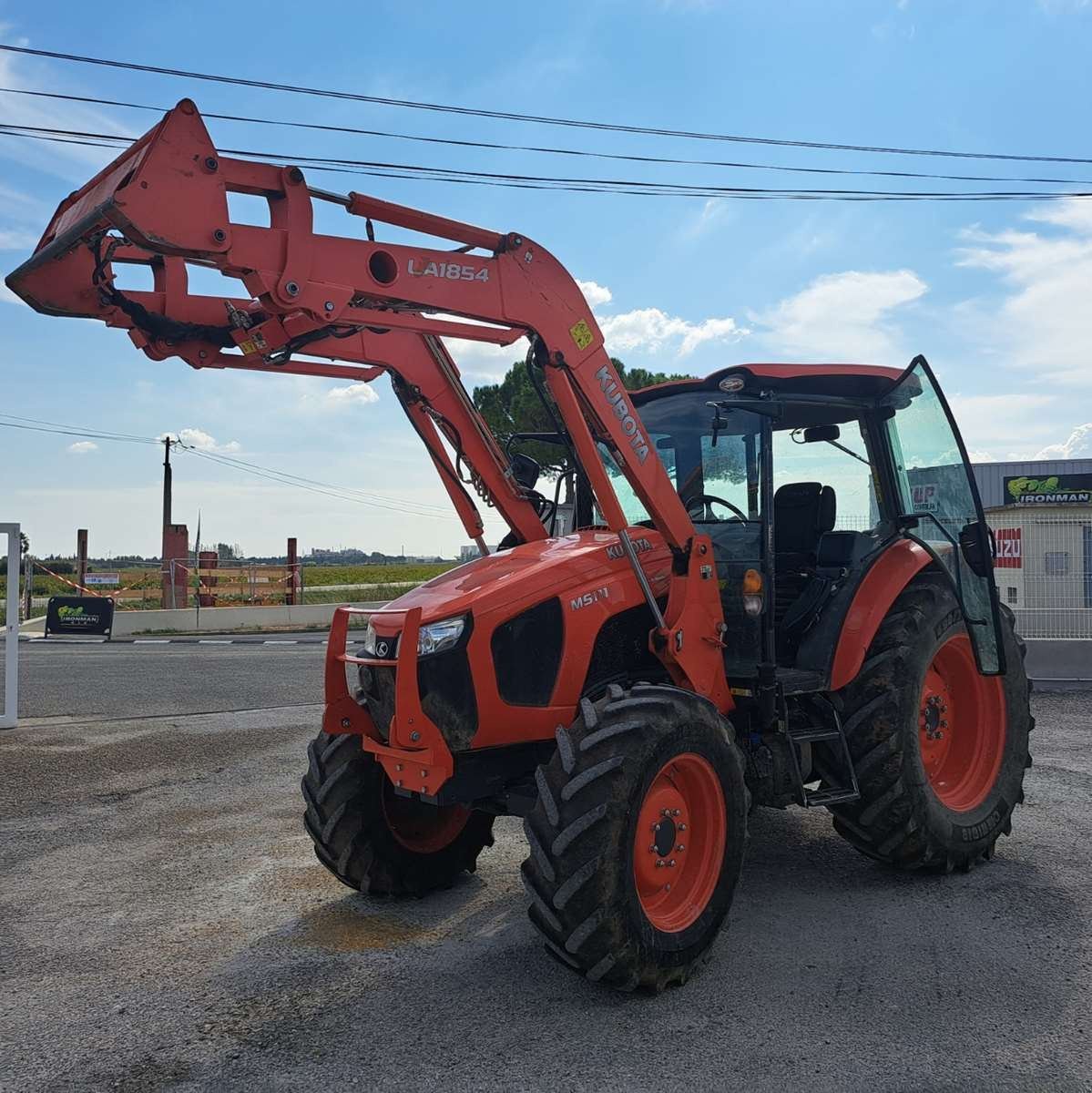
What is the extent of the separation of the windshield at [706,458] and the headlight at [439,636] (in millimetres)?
1435

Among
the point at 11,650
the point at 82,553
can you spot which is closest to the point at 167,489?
the point at 82,553

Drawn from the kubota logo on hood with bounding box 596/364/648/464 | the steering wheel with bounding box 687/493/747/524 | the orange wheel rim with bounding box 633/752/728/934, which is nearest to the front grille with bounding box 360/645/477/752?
the orange wheel rim with bounding box 633/752/728/934

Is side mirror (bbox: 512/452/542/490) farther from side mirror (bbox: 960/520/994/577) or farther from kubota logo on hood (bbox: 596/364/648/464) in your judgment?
side mirror (bbox: 960/520/994/577)

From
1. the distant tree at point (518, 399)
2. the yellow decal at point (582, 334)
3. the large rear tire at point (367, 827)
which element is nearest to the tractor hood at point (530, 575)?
the large rear tire at point (367, 827)

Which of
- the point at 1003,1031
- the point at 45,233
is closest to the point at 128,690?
the point at 45,233

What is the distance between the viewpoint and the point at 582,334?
15.4 feet

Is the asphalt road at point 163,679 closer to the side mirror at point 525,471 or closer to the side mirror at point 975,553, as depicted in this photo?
the side mirror at point 525,471

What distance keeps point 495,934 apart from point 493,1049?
1.11 meters

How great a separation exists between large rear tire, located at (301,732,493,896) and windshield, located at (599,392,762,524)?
73.3 inches

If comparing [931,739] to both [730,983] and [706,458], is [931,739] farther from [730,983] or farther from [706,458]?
[730,983]

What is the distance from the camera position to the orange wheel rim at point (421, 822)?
16.5ft

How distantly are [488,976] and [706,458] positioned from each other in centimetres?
278

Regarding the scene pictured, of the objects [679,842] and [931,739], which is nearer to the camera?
[679,842]

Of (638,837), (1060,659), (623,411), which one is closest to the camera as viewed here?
(638,837)
